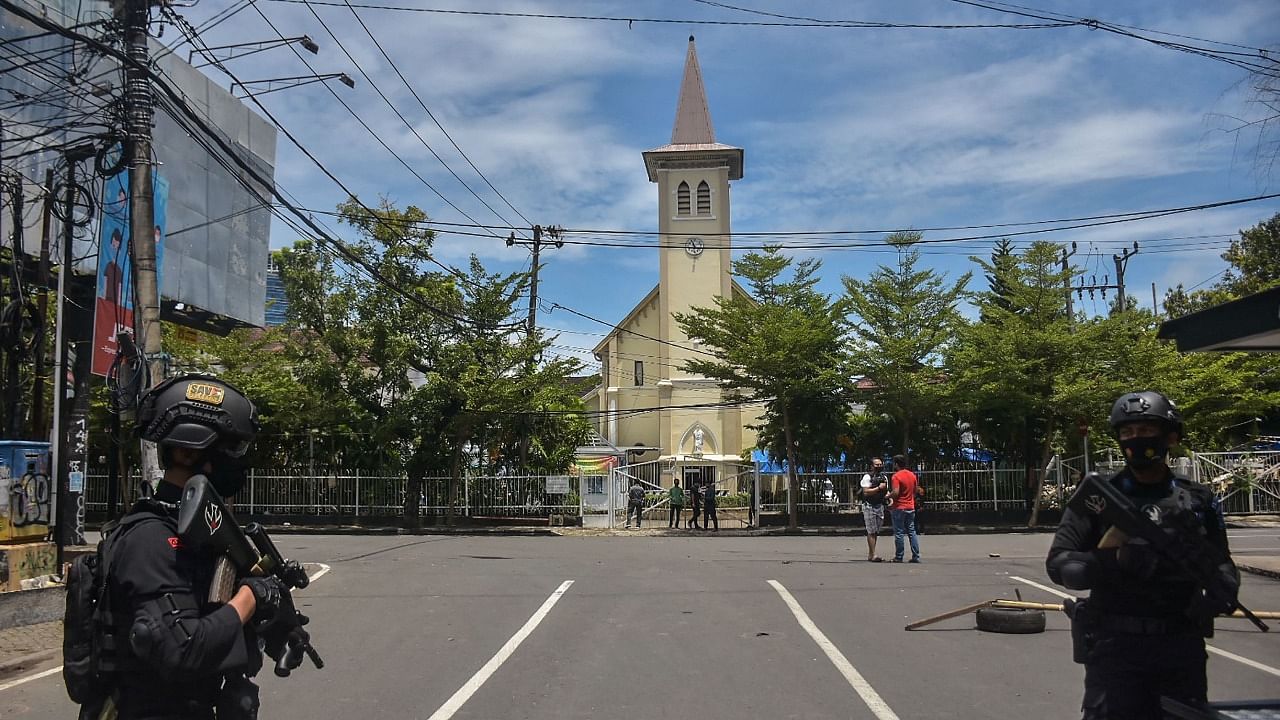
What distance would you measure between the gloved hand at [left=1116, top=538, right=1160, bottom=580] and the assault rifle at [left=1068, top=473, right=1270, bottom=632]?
0.02m

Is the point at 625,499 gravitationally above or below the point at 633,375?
below

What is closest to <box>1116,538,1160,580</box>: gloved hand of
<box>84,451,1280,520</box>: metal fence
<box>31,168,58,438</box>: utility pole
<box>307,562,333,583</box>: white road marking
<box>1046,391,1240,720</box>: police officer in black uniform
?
<box>1046,391,1240,720</box>: police officer in black uniform

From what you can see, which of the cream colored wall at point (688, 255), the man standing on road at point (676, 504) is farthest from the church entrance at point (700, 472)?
the man standing on road at point (676, 504)

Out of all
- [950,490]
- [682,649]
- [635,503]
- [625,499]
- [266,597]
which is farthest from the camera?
[625,499]

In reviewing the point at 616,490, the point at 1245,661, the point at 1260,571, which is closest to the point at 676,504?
the point at 616,490

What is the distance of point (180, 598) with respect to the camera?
2996mm

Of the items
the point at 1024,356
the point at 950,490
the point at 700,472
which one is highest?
the point at 1024,356

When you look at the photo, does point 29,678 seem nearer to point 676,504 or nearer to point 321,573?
point 321,573

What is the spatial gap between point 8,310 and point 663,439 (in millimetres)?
34420

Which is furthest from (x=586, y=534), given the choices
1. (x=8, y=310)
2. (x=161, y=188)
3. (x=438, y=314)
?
(x=8, y=310)

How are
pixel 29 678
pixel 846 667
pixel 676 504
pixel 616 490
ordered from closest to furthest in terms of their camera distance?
1. pixel 846 667
2. pixel 29 678
3. pixel 676 504
4. pixel 616 490

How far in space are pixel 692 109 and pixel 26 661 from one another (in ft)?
141

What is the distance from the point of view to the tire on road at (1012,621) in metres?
8.93

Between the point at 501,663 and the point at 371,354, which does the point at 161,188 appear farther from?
the point at 501,663
